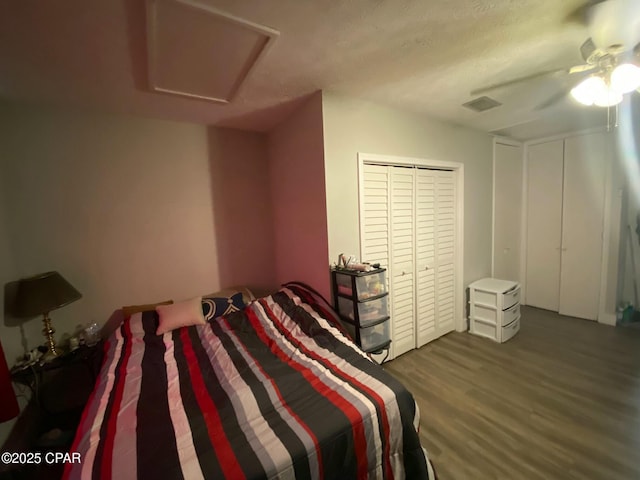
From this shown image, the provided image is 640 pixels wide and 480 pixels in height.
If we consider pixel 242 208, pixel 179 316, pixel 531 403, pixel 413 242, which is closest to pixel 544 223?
pixel 413 242

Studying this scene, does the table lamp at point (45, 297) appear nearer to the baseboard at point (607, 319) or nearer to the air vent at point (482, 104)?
the air vent at point (482, 104)

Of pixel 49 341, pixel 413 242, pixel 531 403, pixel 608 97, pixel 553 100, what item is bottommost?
pixel 531 403

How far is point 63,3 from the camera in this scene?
1.08 m

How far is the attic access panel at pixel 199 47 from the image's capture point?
1.17 metres

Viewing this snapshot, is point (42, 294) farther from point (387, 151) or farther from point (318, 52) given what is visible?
point (387, 151)

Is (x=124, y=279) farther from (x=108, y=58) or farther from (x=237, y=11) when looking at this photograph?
(x=237, y=11)

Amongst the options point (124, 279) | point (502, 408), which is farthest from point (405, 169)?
point (124, 279)

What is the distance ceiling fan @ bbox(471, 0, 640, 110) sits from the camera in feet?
3.82

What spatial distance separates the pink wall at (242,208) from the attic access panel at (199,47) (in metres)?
0.84

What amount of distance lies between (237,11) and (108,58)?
0.86 meters

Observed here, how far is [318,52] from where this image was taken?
1510 mm

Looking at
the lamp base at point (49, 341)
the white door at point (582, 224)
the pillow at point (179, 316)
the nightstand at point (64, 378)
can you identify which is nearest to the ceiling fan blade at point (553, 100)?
the white door at point (582, 224)

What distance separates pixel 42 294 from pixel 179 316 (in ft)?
2.87

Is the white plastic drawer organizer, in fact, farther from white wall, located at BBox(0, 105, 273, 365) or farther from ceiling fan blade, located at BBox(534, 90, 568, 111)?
white wall, located at BBox(0, 105, 273, 365)
